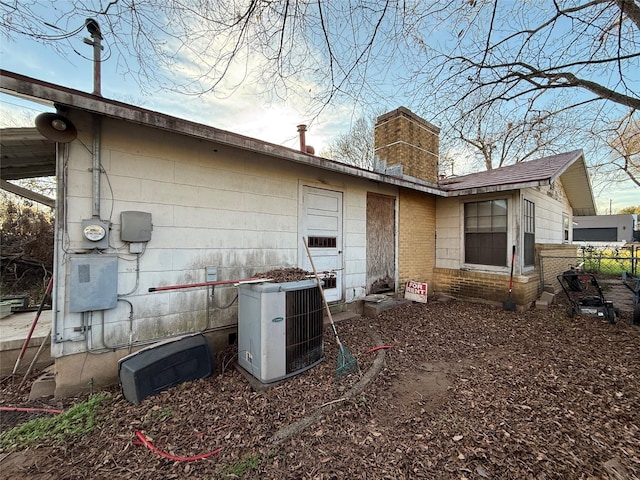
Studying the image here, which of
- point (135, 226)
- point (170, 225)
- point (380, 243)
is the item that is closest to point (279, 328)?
point (170, 225)

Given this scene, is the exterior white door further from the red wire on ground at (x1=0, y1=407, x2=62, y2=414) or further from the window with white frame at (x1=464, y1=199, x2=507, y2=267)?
the window with white frame at (x1=464, y1=199, x2=507, y2=267)

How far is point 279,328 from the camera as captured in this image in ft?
9.44

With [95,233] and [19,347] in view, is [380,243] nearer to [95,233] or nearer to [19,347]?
[95,233]

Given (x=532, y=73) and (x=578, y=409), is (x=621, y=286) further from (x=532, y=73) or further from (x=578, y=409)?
(x=578, y=409)

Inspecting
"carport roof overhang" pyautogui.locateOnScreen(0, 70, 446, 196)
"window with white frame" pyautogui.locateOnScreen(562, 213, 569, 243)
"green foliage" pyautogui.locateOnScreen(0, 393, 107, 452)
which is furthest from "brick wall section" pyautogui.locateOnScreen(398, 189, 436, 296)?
"window with white frame" pyautogui.locateOnScreen(562, 213, 569, 243)

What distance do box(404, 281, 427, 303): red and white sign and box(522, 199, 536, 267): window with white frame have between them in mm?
2495

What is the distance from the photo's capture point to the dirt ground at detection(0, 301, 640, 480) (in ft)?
6.21

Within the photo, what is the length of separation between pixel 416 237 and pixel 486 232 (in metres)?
1.63

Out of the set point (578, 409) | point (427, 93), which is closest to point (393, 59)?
point (427, 93)

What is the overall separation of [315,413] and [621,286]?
1179 cm

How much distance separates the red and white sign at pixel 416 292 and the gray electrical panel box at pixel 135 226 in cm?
543

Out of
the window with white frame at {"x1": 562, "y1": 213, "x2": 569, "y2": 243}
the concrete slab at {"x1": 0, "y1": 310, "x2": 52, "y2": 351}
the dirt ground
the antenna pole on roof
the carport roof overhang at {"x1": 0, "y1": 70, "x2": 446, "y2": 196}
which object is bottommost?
the dirt ground

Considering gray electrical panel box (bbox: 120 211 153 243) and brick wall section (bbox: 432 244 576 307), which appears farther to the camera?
brick wall section (bbox: 432 244 576 307)

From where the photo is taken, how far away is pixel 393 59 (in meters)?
3.21
